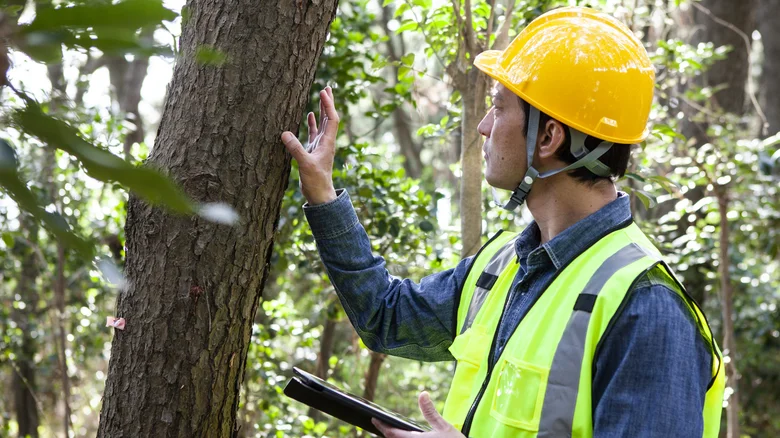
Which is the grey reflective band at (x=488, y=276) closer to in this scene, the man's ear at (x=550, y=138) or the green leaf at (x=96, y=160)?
the man's ear at (x=550, y=138)

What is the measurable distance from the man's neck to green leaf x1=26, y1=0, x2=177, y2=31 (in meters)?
1.59

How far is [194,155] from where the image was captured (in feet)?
5.98

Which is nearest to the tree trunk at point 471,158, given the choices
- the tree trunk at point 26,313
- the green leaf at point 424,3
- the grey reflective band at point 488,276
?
the green leaf at point 424,3

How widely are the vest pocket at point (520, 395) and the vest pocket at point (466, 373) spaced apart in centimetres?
18

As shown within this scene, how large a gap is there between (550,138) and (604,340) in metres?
0.60

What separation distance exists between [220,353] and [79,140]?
1.45 meters

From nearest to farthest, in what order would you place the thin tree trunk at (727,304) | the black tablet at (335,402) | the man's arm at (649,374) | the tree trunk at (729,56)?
1. the man's arm at (649,374)
2. the black tablet at (335,402)
3. the thin tree trunk at (727,304)
4. the tree trunk at (729,56)

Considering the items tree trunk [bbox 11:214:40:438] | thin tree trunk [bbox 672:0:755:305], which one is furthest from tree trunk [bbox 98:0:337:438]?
thin tree trunk [bbox 672:0:755:305]

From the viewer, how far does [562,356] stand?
65.0 inches

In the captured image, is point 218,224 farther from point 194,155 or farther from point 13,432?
point 13,432

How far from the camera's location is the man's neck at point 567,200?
6.52 feet

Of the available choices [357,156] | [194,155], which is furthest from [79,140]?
[357,156]

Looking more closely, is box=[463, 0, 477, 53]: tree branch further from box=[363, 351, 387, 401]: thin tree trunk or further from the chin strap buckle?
box=[363, 351, 387, 401]: thin tree trunk

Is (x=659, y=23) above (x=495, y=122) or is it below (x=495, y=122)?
above
